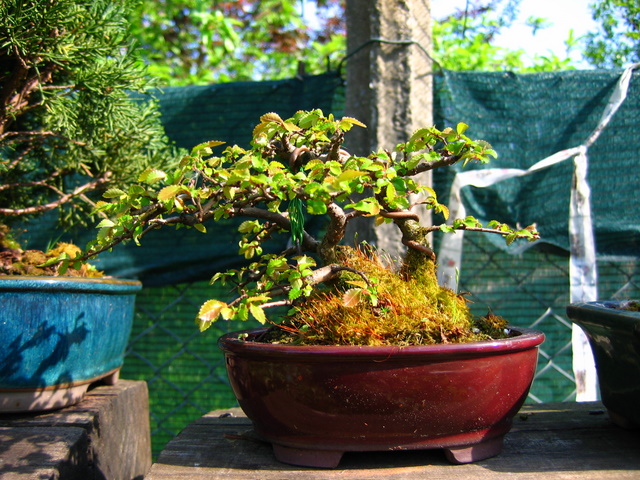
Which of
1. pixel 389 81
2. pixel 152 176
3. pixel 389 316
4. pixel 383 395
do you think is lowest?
pixel 383 395

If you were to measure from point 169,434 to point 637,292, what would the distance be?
1801mm

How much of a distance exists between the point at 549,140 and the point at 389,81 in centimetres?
65

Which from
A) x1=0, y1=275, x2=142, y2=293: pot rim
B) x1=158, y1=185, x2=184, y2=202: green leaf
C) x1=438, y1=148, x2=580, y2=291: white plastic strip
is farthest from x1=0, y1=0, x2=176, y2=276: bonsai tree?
x1=438, y1=148, x2=580, y2=291: white plastic strip

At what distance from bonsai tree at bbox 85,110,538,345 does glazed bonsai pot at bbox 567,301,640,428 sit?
184mm

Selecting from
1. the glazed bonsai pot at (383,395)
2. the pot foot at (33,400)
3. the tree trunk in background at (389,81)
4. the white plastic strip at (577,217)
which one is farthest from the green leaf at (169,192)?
the white plastic strip at (577,217)

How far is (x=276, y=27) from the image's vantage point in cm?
551

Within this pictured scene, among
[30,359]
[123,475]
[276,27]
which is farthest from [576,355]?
[276,27]

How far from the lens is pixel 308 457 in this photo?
97cm

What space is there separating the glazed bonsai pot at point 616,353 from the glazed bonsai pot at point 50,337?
3.57ft

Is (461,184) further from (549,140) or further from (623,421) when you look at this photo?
(623,421)

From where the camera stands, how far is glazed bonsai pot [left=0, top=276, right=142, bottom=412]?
1.25 metres

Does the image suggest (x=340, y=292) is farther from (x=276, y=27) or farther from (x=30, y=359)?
(x=276, y=27)

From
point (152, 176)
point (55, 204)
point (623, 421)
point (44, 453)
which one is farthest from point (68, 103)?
point (623, 421)

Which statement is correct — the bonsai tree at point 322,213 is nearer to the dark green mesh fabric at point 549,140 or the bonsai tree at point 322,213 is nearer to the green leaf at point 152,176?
the green leaf at point 152,176
